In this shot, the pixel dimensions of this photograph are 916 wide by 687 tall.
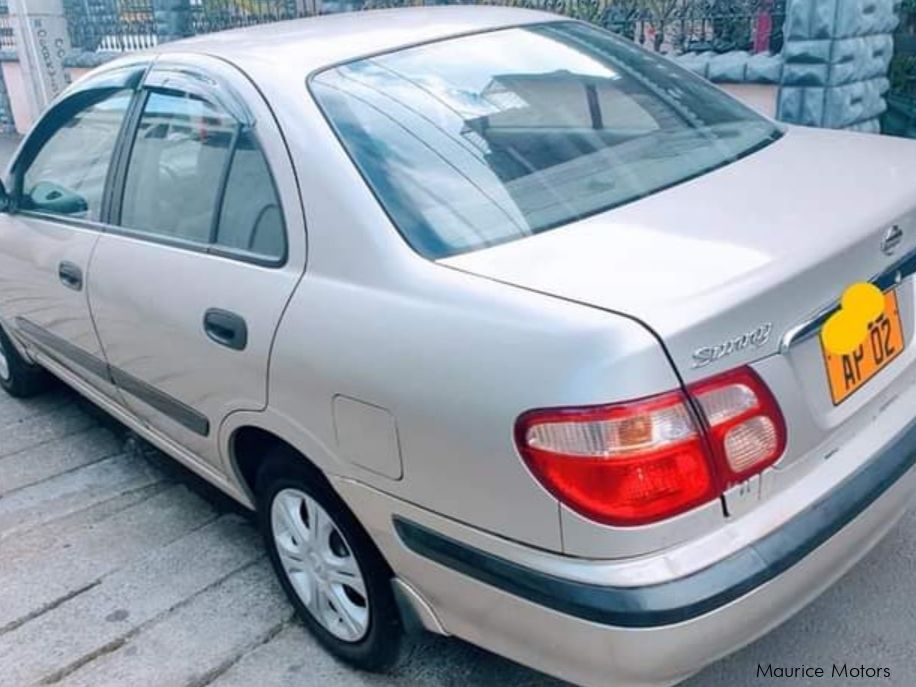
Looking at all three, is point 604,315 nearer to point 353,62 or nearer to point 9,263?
point 353,62

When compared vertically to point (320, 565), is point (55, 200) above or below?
above

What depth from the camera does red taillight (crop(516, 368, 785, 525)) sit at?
159cm

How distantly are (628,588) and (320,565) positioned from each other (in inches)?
41.1

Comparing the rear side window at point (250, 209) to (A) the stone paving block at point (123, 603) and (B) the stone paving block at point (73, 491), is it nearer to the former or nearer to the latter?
(A) the stone paving block at point (123, 603)

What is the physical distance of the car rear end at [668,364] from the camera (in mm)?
1619

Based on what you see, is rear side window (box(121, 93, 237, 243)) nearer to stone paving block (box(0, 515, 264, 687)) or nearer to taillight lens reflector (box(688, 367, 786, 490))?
stone paving block (box(0, 515, 264, 687))

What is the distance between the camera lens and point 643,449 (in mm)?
1604

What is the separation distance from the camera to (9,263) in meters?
3.60

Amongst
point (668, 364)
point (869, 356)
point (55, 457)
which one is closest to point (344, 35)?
point (668, 364)

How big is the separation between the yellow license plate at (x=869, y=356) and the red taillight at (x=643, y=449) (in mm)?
280

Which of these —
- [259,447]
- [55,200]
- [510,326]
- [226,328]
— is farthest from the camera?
[55,200]

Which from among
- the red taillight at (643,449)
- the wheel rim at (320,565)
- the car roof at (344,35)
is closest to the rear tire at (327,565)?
the wheel rim at (320,565)

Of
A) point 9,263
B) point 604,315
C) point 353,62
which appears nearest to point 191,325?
point 353,62

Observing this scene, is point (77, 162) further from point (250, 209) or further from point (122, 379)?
point (250, 209)
